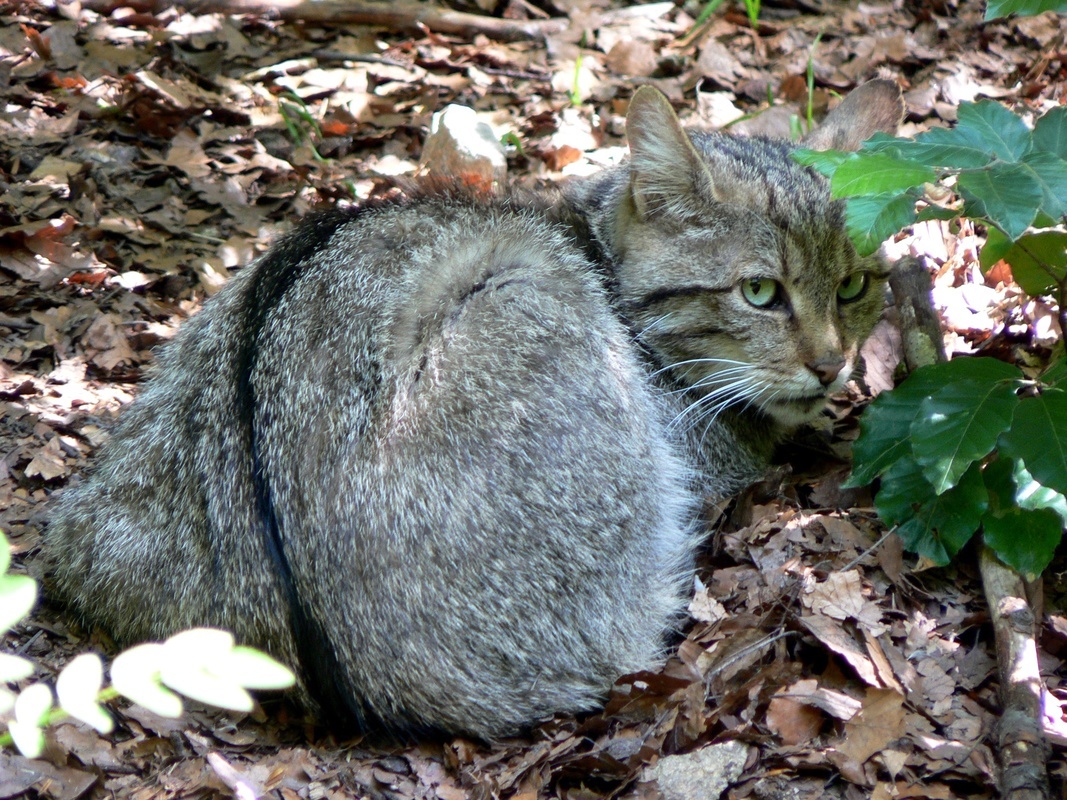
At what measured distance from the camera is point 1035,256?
4160 mm

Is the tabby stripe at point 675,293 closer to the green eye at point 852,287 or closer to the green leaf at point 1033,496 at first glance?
the green eye at point 852,287

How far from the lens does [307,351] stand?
4.03 meters

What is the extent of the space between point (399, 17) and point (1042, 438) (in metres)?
7.02

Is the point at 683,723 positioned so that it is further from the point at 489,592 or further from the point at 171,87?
the point at 171,87

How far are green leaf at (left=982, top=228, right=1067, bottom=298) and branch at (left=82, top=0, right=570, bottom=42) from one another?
5653 millimetres

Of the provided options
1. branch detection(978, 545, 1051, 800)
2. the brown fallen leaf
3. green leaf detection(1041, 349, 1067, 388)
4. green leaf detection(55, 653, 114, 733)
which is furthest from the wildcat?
green leaf detection(55, 653, 114, 733)

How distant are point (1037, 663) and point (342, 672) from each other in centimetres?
263

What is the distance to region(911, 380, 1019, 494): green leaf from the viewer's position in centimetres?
368

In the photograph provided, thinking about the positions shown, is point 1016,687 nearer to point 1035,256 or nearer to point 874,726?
point 874,726

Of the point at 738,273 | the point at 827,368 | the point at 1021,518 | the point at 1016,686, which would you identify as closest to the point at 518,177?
the point at 738,273

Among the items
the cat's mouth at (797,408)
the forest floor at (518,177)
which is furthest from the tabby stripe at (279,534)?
the cat's mouth at (797,408)

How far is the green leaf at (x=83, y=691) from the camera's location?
59.5 inches

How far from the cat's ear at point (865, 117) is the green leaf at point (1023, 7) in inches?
62.6

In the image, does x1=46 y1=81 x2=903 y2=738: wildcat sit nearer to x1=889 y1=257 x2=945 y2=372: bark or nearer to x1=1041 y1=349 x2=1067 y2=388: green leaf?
x1=889 y1=257 x2=945 y2=372: bark
